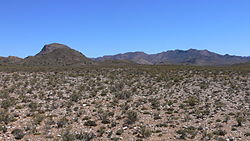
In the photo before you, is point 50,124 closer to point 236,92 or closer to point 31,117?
point 31,117

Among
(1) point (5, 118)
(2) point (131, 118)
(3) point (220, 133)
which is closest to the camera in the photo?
(3) point (220, 133)

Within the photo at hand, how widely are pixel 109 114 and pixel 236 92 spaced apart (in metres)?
15.2

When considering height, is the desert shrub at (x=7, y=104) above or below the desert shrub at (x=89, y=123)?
above

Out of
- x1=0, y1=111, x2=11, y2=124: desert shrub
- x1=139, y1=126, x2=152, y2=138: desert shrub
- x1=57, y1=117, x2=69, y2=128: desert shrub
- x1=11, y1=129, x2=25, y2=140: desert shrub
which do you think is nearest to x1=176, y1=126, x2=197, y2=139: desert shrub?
x1=139, y1=126, x2=152, y2=138: desert shrub

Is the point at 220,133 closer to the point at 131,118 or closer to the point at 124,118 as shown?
the point at 131,118

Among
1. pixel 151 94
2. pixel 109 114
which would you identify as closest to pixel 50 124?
pixel 109 114

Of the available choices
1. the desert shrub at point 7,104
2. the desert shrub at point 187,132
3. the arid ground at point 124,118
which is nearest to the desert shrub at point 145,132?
the arid ground at point 124,118

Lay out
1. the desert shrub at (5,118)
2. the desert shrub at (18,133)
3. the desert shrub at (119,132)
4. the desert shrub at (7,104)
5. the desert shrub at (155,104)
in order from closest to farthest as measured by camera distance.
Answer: the desert shrub at (18,133)
the desert shrub at (119,132)
the desert shrub at (5,118)
the desert shrub at (7,104)
the desert shrub at (155,104)

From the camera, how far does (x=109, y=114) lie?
17.3m

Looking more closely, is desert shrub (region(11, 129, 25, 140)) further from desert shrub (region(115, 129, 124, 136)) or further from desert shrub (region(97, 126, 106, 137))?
desert shrub (region(115, 129, 124, 136))

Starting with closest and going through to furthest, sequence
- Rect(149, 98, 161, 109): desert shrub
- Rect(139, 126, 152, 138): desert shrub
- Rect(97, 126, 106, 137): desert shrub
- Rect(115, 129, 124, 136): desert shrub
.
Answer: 1. Rect(139, 126, 152, 138): desert shrub
2. Rect(97, 126, 106, 137): desert shrub
3. Rect(115, 129, 124, 136): desert shrub
4. Rect(149, 98, 161, 109): desert shrub

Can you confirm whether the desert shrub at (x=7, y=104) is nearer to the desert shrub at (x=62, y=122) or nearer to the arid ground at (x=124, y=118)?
the arid ground at (x=124, y=118)

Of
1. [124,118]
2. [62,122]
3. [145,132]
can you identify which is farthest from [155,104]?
[62,122]

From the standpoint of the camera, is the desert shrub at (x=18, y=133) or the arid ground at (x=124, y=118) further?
the arid ground at (x=124, y=118)
